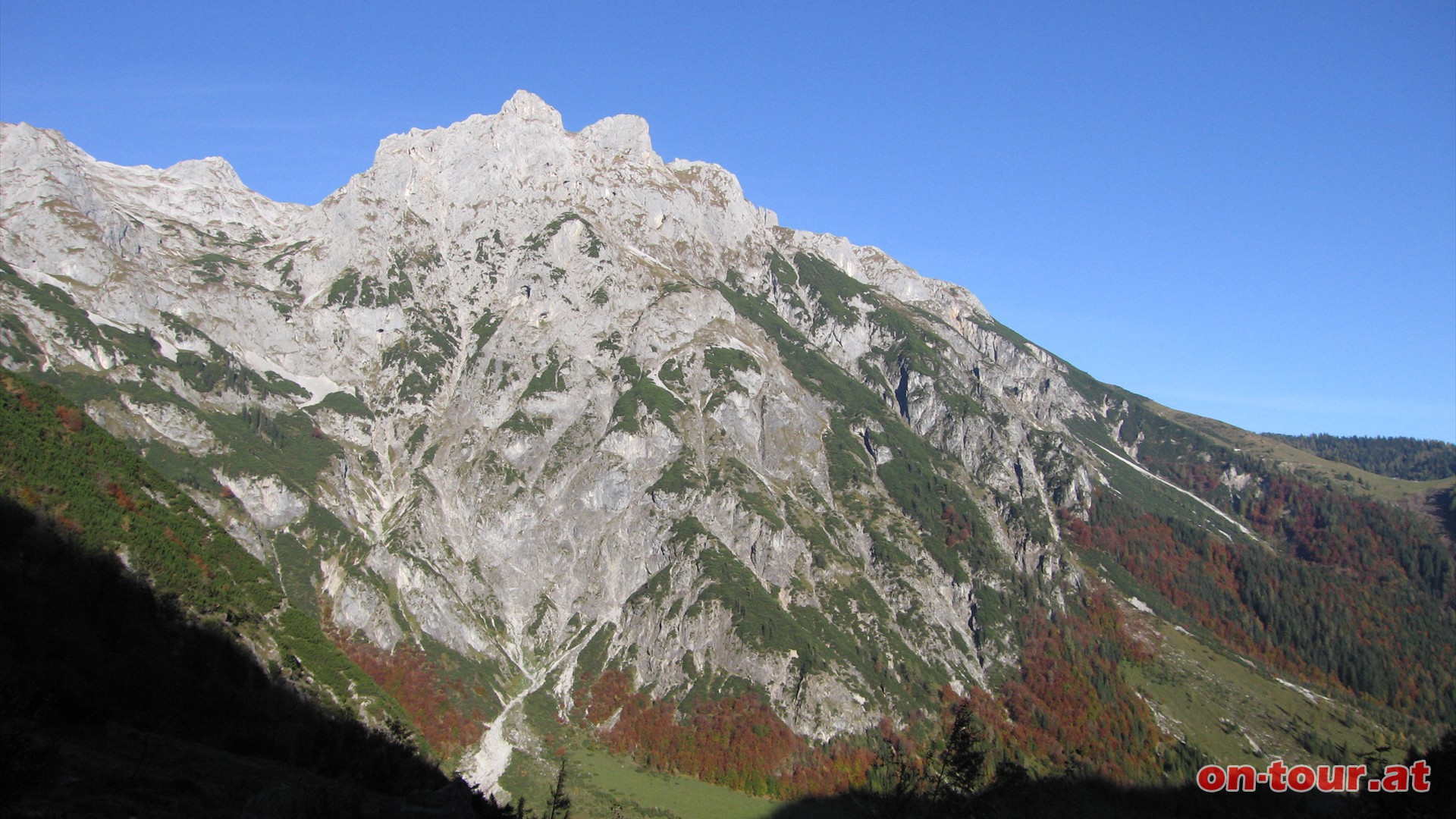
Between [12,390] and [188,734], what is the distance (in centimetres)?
3828

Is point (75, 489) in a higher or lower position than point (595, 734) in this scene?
higher

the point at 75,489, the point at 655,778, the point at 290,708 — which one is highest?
the point at 75,489

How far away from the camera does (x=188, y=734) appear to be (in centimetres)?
4534

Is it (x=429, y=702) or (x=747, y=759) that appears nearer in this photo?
(x=747, y=759)

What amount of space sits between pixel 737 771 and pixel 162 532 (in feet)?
482

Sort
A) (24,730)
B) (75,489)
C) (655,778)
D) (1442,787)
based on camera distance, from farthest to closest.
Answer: (655,778) < (1442,787) < (75,489) < (24,730)

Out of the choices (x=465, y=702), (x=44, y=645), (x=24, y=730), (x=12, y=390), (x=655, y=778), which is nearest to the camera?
(x=24, y=730)

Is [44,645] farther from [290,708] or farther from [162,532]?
[162,532]

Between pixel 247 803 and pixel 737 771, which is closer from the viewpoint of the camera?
pixel 247 803

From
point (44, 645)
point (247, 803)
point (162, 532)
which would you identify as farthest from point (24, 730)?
point (162, 532)

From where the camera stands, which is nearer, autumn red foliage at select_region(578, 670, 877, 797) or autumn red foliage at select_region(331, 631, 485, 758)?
autumn red foliage at select_region(331, 631, 485, 758)

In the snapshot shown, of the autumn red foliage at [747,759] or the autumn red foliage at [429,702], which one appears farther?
the autumn red foliage at [747,759]

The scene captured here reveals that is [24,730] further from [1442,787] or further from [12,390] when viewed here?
[1442,787]

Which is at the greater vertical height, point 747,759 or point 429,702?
point 747,759
